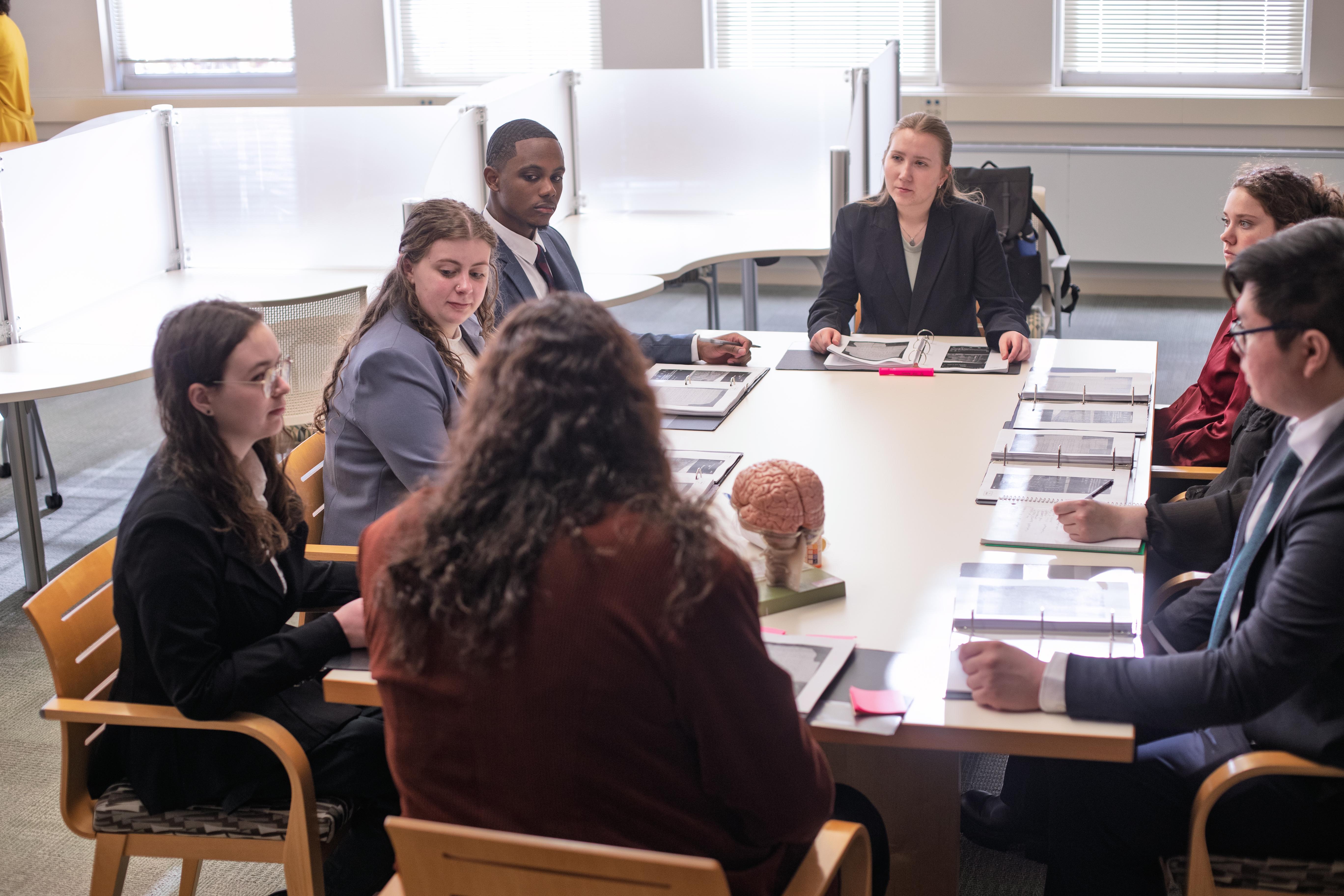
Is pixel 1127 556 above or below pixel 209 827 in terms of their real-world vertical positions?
above

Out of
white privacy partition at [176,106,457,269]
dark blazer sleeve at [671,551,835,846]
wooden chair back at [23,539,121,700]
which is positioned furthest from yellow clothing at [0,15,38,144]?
dark blazer sleeve at [671,551,835,846]

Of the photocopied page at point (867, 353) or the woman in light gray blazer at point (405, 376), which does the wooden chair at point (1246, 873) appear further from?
the photocopied page at point (867, 353)

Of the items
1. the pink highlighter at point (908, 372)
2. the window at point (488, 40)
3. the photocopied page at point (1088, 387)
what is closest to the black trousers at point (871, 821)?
the photocopied page at point (1088, 387)

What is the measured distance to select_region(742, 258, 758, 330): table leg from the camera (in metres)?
5.00

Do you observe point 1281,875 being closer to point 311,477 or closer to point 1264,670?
point 1264,670

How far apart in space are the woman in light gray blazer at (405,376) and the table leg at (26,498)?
1.38 m

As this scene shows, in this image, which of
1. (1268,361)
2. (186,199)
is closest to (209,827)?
(1268,361)

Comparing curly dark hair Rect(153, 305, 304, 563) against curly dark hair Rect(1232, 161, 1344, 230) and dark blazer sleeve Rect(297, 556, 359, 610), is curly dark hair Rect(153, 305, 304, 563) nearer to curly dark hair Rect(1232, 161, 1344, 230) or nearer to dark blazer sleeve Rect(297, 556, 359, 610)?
dark blazer sleeve Rect(297, 556, 359, 610)

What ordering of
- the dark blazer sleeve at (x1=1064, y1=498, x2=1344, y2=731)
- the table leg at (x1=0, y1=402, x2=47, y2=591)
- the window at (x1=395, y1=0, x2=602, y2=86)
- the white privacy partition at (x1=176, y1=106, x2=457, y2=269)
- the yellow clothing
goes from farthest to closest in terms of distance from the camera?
the window at (x1=395, y1=0, x2=602, y2=86) → the yellow clothing → the white privacy partition at (x1=176, y1=106, x2=457, y2=269) → the table leg at (x1=0, y1=402, x2=47, y2=591) → the dark blazer sleeve at (x1=1064, y1=498, x2=1344, y2=731)

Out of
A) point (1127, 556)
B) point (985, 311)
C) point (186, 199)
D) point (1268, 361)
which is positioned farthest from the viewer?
point (186, 199)

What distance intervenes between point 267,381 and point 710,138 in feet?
12.4

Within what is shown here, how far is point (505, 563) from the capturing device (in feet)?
3.62

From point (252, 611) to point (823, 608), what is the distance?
30.7 inches

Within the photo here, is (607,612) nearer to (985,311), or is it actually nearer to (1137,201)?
(985,311)
